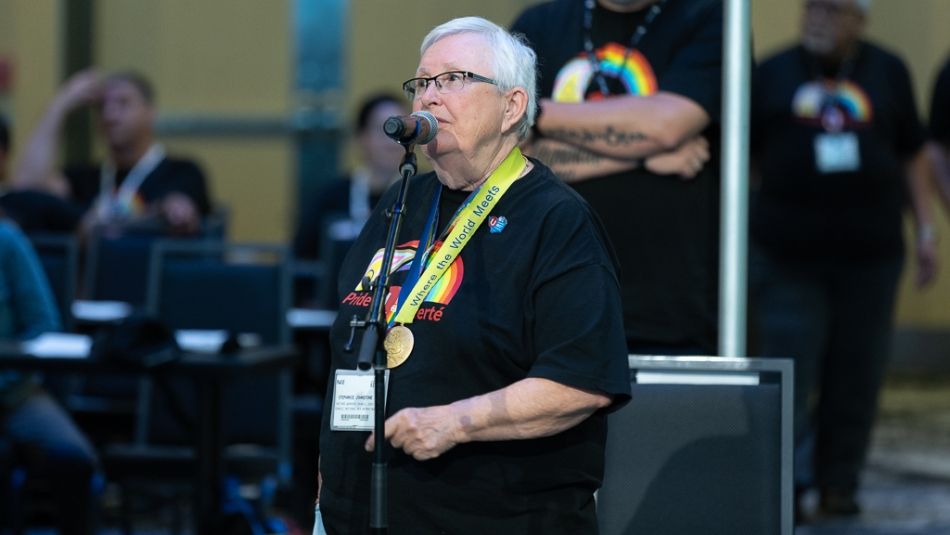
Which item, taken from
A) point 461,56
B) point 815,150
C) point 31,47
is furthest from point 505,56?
point 31,47

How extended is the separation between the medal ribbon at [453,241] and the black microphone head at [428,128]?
5.4 inches

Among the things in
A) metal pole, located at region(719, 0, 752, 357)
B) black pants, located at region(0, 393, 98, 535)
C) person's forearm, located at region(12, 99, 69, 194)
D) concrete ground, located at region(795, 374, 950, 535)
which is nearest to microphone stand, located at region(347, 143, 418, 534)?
metal pole, located at region(719, 0, 752, 357)

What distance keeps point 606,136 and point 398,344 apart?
1.07m

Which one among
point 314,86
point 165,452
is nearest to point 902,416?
point 314,86

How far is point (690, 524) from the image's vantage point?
3.12m

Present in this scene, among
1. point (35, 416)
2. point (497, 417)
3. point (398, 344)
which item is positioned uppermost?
point (398, 344)

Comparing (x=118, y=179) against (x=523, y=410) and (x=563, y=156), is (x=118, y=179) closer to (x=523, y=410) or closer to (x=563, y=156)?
(x=563, y=156)

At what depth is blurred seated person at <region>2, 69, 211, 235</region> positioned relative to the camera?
6969mm

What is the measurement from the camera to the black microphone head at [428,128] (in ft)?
8.58

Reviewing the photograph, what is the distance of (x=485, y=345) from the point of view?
8.63 ft

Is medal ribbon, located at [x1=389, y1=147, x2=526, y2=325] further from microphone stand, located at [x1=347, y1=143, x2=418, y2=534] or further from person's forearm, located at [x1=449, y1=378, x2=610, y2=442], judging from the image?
person's forearm, located at [x1=449, y1=378, x2=610, y2=442]

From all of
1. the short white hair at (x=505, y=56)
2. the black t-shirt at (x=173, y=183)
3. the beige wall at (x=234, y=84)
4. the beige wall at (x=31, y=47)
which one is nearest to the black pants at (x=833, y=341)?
the black t-shirt at (x=173, y=183)

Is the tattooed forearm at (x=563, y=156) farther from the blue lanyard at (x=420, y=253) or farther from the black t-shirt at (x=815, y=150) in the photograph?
the black t-shirt at (x=815, y=150)

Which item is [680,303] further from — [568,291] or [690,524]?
[568,291]
